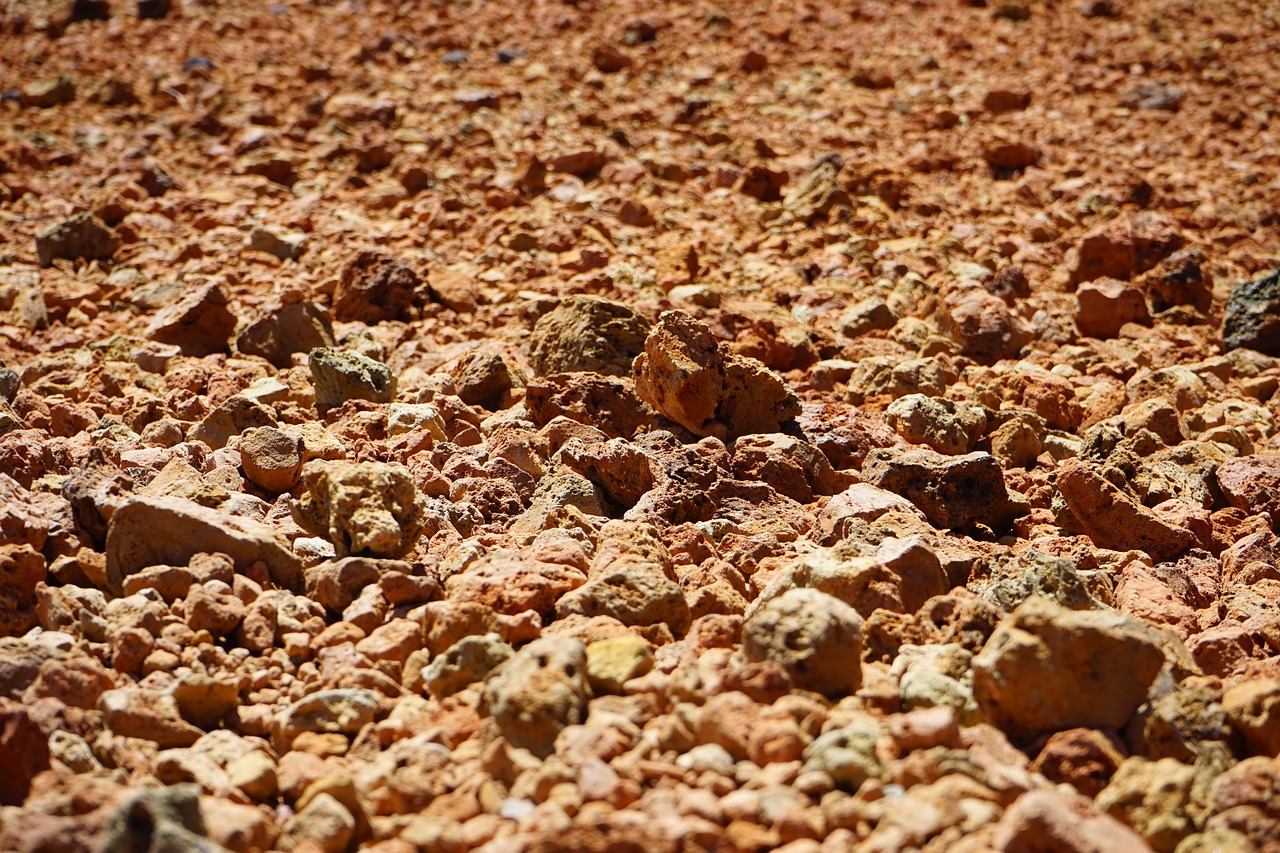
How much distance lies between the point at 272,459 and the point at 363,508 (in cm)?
74

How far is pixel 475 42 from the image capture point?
10.9 m

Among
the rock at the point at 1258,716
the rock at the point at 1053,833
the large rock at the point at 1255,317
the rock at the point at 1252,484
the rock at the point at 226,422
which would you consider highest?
the rock at the point at 1053,833

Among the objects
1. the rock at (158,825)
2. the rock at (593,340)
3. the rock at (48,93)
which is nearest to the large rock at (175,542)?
the rock at (158,825)

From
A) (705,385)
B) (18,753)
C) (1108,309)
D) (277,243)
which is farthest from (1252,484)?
(277,243)

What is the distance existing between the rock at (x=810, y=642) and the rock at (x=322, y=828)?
3.16 feet

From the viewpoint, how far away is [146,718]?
2980mm

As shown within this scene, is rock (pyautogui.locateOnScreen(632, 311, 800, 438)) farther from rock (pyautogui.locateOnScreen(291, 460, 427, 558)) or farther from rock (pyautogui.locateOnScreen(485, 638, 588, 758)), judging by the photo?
rock (pyautogui.locateOnScreen(485, 638, 588, 758))

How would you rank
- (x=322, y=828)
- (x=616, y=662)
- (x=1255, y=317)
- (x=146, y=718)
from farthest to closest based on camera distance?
(x=1255, y=317)
(x=616, y=662)
(x=146, y=718)
(x=322, y=828)

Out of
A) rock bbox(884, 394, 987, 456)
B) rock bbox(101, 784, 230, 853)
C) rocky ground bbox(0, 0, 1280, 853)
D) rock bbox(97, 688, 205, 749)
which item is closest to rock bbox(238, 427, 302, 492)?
rocky ground bbox(0, 0, 1280, 853)

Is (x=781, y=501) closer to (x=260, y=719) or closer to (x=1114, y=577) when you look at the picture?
(x=1114, y=577)

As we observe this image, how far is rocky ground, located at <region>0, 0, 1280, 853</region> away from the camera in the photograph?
2729mm

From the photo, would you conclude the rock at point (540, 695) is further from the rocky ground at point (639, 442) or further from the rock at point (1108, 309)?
the rock at point (1108, 309)

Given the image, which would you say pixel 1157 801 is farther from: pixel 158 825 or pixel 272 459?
pixel 272 459

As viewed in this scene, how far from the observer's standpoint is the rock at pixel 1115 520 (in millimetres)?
4422
